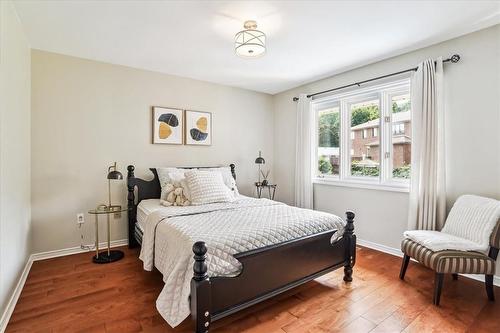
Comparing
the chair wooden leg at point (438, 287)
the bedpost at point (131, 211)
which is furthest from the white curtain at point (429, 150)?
the bedpost at point (131, 211)

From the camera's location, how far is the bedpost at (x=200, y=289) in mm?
1568

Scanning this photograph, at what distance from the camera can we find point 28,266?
108 inches

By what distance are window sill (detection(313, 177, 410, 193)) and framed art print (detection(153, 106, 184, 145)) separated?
2.25 m

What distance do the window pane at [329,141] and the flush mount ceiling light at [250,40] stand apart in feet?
6.53

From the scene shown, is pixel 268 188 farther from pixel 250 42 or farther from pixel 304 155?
pixel 250 42

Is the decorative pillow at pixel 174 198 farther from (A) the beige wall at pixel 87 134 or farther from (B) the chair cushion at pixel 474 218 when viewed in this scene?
(B) the chair cushion at pixel 474 218

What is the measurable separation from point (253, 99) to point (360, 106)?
1.85 m

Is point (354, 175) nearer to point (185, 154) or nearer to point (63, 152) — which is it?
point (185, 154)

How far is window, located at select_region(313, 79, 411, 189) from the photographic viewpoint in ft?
10.5

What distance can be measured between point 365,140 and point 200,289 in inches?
117

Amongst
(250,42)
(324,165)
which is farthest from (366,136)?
(250,42)

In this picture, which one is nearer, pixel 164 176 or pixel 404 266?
pixel 404 266

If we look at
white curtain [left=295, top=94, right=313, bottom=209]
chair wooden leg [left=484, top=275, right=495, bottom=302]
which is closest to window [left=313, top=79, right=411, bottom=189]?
white curtain [left=295, top=94, right=313, bottom=209]

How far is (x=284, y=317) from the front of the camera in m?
1.93
